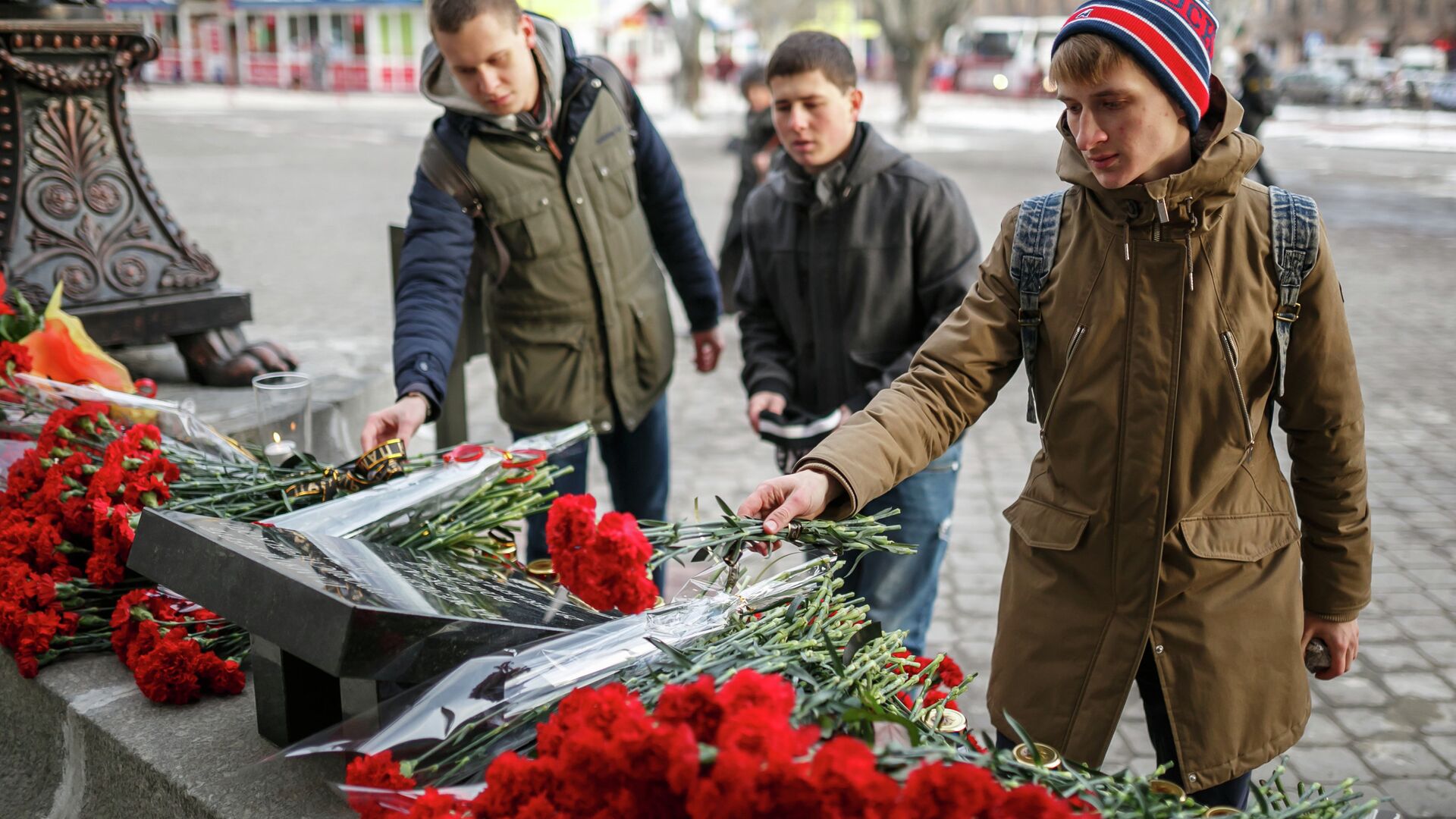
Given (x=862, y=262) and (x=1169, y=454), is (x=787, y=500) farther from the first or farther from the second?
(x=862, y=262)

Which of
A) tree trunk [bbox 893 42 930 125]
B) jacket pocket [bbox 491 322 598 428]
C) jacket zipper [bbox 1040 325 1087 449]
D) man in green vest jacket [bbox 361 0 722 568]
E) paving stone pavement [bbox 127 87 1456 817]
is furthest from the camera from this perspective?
tree trunk [bbox 893 42 930 125]

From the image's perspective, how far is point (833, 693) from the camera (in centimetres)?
143

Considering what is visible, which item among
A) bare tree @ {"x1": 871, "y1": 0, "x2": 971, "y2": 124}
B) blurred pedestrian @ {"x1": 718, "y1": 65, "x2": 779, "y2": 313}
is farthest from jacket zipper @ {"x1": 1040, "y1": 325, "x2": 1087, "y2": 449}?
bare tree @ {"x1": 871, "y1": 0, "x2": 971, "y2": 124}

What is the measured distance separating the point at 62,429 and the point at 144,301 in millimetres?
1975

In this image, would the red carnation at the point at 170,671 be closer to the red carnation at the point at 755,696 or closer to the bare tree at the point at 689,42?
the red carnation at the point at 755,696

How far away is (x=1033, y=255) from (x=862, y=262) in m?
1.12

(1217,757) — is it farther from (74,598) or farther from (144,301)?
(144,301)

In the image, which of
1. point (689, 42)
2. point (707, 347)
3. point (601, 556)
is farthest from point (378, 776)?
point (689, 42)

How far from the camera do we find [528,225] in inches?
133

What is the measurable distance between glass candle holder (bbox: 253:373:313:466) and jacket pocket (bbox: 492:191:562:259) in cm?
70

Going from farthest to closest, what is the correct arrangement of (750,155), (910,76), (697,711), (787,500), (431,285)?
(910,76) < (750,155) < (431,285) < (787,500) < (697,711)

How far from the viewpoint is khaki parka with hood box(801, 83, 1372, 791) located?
2016 millimetres

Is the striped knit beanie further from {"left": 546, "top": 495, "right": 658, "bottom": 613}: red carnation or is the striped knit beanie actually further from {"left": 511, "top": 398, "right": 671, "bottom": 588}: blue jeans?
{"left": 511, "top": 398, "right": 671, "bottom": 588}: blue jeans

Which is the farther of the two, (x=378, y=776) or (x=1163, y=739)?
(x=1163, y=739)
